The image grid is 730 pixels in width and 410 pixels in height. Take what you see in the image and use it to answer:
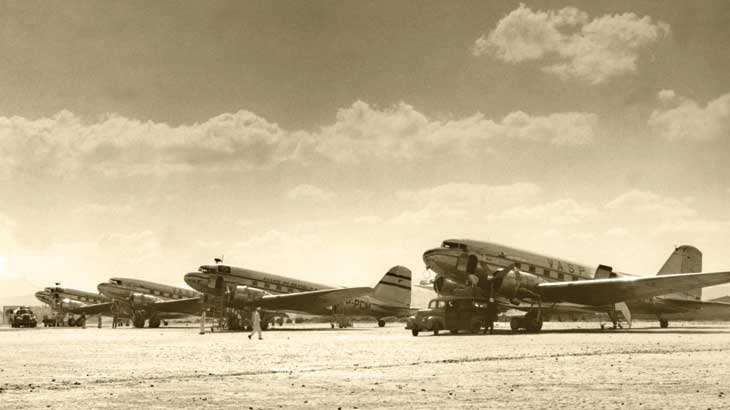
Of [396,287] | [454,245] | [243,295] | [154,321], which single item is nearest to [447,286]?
[454,245]

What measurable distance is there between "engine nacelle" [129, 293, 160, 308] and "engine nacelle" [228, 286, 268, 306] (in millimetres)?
16215

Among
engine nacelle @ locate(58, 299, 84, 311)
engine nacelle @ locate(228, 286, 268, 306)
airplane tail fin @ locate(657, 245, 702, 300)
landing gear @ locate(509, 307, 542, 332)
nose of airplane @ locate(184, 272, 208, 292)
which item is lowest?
landing gear @ locate(509, 307, 542, 332)

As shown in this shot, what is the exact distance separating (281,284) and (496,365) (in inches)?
1738

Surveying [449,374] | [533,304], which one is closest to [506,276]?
[533,304]

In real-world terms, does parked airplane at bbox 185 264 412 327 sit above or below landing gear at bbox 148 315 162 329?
above

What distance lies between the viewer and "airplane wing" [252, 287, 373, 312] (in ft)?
185

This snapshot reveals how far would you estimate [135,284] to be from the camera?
72938 mm

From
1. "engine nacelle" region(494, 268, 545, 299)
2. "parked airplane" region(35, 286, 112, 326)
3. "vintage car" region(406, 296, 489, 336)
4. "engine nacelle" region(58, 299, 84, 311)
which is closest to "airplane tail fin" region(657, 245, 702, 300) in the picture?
"engine nacelle" region(494, 268, 545, 299)

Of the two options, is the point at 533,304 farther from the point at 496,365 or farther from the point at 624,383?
the point at 624,383

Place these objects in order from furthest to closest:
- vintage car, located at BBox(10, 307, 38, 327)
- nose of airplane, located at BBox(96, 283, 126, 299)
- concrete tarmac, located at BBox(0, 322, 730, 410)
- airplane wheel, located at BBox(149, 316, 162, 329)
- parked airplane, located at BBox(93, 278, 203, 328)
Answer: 1. vintage car, located at BBox(10, 307, 38, 327)
2. nose of airplane, located at BBox(96, 283, 126, 299)
3. airplane wheel, located at BBox(149, 316, 162, 329)
4. parked airplane, located at BBox(93, 278, 203, 328)
5. concrete tarmac, located at BBox(0, 322, 730, 410)

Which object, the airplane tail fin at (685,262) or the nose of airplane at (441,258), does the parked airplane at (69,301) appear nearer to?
the nose of airplane at (441,258)

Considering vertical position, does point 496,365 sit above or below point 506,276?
below

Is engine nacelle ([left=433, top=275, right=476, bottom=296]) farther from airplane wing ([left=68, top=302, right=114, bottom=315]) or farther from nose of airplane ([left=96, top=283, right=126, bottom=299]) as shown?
airplane wing ([left=68, top=302, right=114, bottom=315])

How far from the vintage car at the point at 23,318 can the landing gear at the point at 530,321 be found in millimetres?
57174
